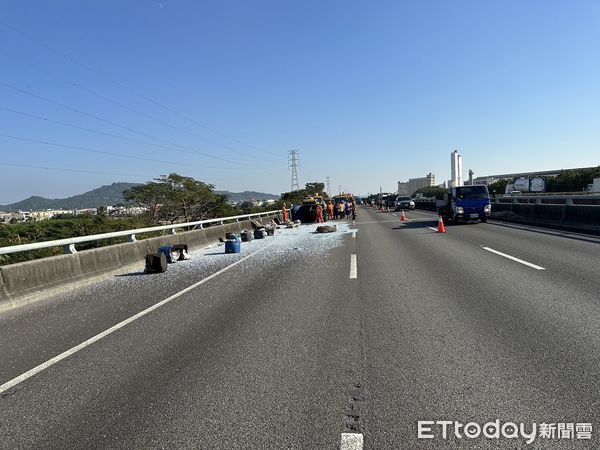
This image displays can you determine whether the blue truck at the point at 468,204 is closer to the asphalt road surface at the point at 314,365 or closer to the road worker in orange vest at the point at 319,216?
the road worker in orange vest at the point at 319,216

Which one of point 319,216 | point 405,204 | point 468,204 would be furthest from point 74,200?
point 468,204

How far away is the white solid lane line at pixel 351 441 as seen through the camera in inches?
135

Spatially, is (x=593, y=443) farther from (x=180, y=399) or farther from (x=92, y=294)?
(x=92, y=294)

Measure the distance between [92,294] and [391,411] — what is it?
826 cm

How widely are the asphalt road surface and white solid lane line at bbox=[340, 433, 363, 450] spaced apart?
0.02m

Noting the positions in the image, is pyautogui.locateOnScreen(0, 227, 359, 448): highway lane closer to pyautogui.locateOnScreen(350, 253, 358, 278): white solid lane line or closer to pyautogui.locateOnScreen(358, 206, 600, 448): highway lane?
pyautogui.locateOnScreen(358, 206, 600, 448): highway lane

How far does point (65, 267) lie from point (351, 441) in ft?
32.3

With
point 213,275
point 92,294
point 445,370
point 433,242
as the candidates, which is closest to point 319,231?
point 433,242

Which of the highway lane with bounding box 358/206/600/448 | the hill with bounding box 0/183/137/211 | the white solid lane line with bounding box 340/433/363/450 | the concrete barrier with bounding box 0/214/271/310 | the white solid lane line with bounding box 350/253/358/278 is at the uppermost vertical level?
the hill with bounding box 0/183/137/211

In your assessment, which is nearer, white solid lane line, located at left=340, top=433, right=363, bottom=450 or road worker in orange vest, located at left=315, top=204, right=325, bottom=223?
white solid lane line, located at left=340, top=433, right=363, bottom=450

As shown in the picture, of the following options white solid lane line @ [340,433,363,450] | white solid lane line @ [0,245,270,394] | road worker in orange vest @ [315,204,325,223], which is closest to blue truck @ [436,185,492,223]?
road worker in orange vest @ [315,204,325,223]

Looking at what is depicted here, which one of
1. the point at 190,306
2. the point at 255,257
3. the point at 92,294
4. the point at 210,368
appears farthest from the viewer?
the point at 255,257

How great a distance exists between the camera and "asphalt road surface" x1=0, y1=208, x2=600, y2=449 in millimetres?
3736

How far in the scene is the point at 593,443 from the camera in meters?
3.38
